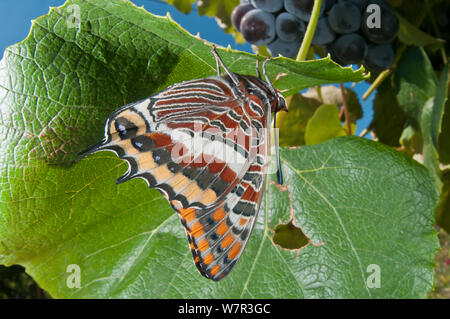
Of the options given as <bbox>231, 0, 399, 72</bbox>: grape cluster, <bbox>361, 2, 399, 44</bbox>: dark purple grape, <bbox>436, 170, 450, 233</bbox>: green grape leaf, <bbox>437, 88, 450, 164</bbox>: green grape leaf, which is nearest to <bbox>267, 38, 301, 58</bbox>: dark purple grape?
<bbox>231, 0, 399, 72</bbox>: grape cluster

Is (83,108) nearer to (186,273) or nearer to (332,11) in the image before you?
(186,273)

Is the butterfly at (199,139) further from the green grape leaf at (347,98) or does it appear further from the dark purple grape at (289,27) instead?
the green grape leaf at (347,98)

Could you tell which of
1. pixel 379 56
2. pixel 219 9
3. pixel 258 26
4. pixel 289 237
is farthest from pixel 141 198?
pixel 219 9

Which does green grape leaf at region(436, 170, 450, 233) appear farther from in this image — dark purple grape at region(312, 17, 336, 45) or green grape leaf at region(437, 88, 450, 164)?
dark purple grape at region(312, 17, 336, 45)

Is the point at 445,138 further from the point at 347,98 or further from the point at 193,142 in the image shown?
the point at 193,142
